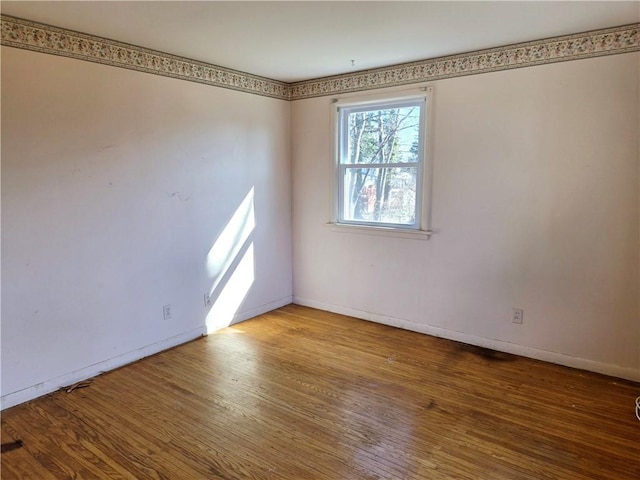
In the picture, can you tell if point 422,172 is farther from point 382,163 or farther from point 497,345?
point 497,345

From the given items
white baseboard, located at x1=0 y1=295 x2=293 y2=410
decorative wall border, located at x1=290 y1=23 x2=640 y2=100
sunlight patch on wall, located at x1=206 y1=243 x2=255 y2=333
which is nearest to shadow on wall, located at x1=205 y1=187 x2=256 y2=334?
sunlight patch on wall, located at x1=206 y1=243 x2=255 y2=333

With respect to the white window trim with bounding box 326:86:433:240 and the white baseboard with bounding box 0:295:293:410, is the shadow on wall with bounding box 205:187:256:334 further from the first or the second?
the white window trim with bounding box 326:86:433:240

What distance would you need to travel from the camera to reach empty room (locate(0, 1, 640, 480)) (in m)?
2.36

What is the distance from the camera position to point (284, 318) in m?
4.32

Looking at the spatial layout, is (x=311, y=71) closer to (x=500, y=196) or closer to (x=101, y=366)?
(x=500, y=196)

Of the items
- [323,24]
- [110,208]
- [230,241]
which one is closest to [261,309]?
[230,241]

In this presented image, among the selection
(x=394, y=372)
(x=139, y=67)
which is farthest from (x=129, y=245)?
(x=394, y=372)

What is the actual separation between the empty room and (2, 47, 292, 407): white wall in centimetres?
2

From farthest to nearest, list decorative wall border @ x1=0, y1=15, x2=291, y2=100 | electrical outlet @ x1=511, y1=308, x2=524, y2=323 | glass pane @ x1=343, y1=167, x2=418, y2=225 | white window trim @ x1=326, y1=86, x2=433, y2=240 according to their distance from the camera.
Result: 1. glass pane @ x1=343, y1=167, x2=418, y2=225
2. white window trim @ x1=326, y1=86, x2=433, y2=240
3. electrical outlet @ x1=511, y1=308, x2=524, y2=323
4. decorative wall border @ x1=0, y1=15, x2=291, y2=100

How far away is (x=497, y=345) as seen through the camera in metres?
3.48

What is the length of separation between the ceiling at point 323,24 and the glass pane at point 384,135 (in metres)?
0.56

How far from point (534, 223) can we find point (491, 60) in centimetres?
129

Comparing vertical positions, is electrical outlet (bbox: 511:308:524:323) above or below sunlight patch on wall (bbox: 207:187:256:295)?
below

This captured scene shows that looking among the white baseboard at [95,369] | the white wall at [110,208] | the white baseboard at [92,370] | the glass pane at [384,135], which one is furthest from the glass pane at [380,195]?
the white baseboard at [92,370]
